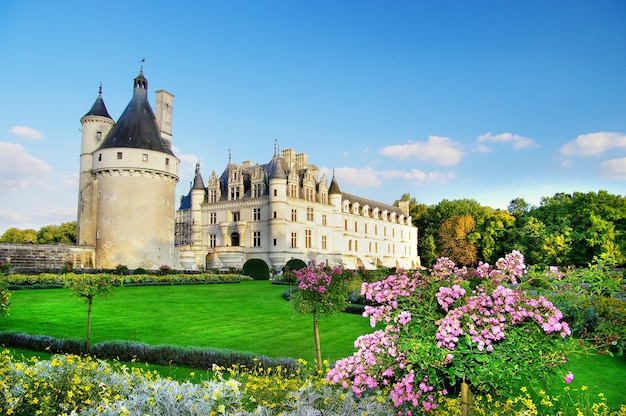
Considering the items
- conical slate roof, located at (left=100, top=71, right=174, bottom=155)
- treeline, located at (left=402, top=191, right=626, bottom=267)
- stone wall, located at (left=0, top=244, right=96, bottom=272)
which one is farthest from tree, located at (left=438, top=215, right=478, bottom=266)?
stone wall, located at (left=0, top=244, right=96, bottom=272)

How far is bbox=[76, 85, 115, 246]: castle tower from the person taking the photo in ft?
119

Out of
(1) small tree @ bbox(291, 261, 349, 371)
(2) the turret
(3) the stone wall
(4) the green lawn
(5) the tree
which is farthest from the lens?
(5) the tree

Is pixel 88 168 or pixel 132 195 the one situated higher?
pixel 88 168

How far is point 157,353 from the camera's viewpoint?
30.1 ft

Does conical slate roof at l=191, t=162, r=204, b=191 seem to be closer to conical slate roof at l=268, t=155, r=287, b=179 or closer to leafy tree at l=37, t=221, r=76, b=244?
conical slate roof at l=268, t=155, r=287, b=179

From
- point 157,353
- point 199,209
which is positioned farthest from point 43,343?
point 199,209

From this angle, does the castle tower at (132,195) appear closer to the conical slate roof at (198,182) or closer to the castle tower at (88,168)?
the castle tower at (88,168)

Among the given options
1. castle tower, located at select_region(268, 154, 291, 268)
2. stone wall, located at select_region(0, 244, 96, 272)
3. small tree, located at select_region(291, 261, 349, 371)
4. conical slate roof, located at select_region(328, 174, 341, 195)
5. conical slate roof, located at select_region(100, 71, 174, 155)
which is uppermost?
conical slate roof, located at select_region(100, 71, 174, 155)

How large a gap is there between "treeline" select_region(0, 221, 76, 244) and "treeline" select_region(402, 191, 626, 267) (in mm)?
51065

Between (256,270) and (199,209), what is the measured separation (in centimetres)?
1443

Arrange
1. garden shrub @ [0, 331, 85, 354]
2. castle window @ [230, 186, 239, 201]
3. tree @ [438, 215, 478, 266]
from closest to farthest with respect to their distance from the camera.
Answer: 1. garden shrub @ [0, 331, 85, 354]
2. castle window @ [230, 186, 239, 201]
3. tree @ [438, 215, 478, 266]

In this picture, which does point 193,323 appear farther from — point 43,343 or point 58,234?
point 58,234

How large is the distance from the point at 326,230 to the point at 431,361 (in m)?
45.5

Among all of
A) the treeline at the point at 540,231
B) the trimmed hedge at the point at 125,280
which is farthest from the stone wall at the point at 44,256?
the treeline at the point at 540,231
